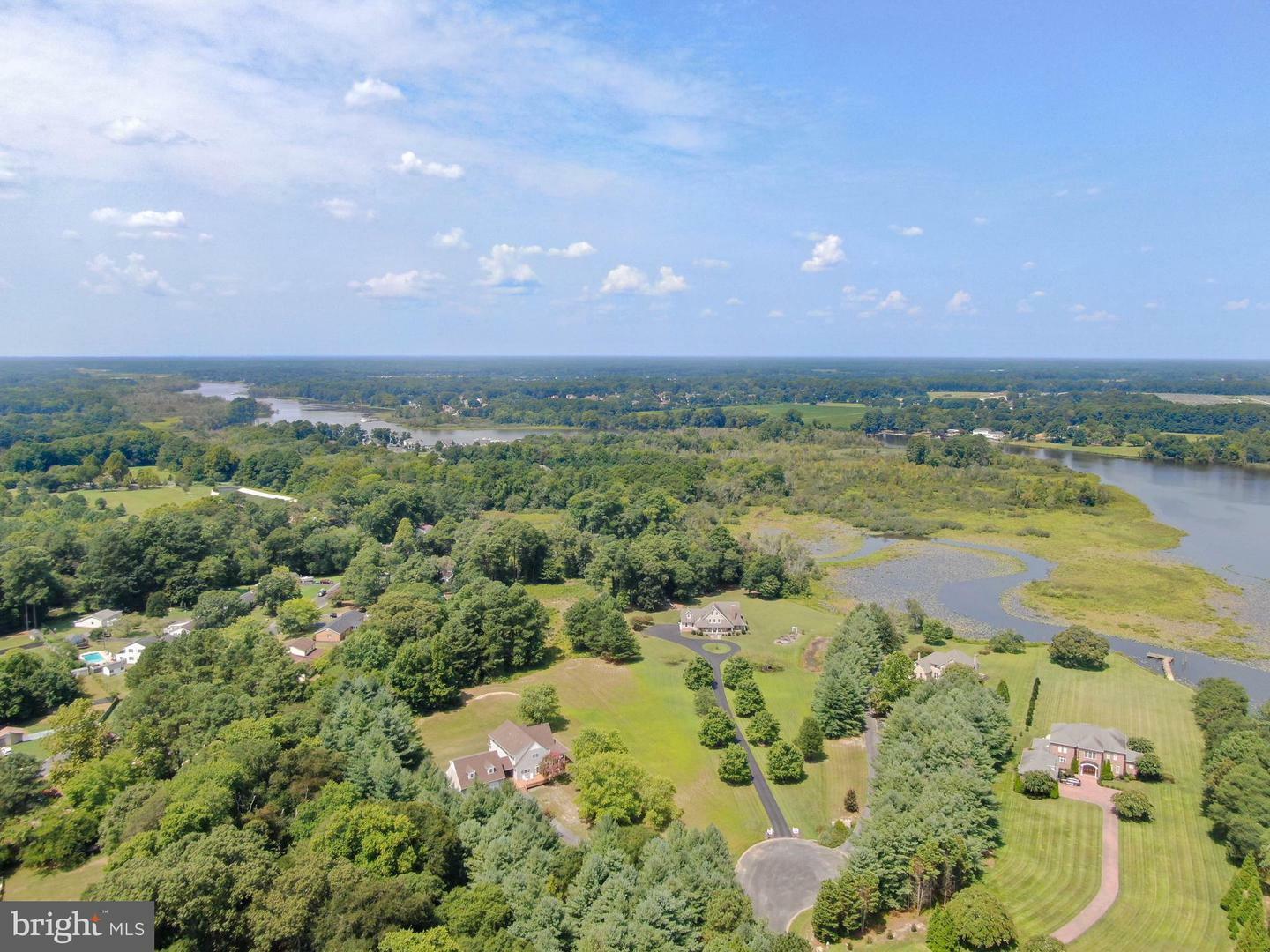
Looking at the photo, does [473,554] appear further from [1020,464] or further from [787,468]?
[1020,464]

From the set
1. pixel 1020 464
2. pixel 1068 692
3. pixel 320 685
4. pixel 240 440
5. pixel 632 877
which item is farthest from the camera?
pixel 240 440

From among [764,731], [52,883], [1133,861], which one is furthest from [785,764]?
[52,883]

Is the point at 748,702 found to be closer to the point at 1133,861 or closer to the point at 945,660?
the point at 945,660

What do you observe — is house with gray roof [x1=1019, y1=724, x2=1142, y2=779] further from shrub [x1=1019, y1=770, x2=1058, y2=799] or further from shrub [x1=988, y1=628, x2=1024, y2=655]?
shrub [x1=988, y1=628, x2=1024, y2=655]

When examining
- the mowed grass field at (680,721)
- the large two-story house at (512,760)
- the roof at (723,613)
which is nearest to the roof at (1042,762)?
the mowed grass field at (680,721)

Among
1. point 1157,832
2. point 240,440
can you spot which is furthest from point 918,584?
point 240,440

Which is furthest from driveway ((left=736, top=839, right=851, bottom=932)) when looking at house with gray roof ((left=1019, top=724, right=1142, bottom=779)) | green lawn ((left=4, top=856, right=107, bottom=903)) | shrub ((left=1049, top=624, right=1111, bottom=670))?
shrub ((left=1049, top=624, right=1111, bottom=670))

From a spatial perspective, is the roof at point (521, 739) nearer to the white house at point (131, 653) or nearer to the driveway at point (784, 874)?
the driveway at point (784, 874)
